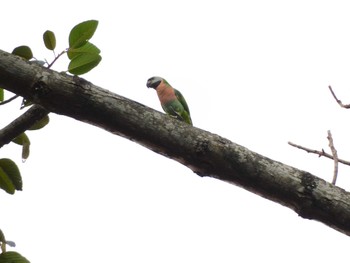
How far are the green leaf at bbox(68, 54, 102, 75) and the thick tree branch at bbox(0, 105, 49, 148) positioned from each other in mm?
586

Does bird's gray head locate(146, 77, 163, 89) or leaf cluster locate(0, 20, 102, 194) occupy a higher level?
bird's gray head locate(146, 77, 163, 89)

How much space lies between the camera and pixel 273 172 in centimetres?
181

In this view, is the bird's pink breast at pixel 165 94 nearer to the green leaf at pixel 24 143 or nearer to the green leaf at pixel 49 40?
the green leaf at pixel 49 40

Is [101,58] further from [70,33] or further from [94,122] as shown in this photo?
[94,122]

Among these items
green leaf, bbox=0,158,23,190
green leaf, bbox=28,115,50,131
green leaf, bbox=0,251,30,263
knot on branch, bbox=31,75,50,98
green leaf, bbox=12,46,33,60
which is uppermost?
green leaf, bbox=12,46,33,60

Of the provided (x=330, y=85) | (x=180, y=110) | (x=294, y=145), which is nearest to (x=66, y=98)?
(x=294, y=145)

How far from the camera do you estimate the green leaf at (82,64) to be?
2.59 meters

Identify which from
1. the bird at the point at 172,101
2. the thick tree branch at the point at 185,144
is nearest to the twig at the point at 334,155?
the thick tree branch at the point at 185,144

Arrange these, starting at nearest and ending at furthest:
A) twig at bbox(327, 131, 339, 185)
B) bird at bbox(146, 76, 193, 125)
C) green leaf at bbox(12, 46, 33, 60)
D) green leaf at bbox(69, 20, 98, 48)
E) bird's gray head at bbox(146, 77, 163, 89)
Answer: twig at bbox(327, 131, 339, 185), green leaf at bbox(12, 46, 33, 60), green leaf at bbox(69, 20, 98, 48), bird at bbox(146, 76, 193, 125), bird's gray head at bbox(146, 77, 163, 89)

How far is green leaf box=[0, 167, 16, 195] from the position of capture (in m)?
2.45

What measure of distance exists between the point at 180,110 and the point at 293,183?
9.55 ft

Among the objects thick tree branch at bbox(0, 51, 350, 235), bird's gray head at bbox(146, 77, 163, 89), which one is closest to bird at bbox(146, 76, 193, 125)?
bird's gray head at bbox(146, 77, 163, 89)

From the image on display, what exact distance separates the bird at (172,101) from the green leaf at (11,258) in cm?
274

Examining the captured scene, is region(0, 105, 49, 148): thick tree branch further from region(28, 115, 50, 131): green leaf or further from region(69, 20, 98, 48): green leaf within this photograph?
region(69, 20, 98, 48): green leaf
